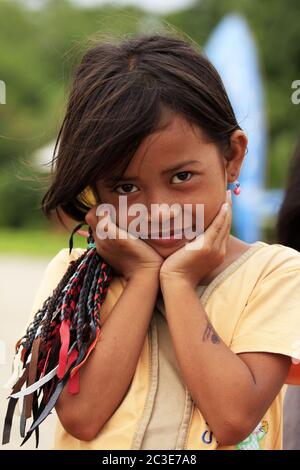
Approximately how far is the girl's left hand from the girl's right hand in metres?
0.04

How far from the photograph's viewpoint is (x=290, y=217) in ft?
12.1

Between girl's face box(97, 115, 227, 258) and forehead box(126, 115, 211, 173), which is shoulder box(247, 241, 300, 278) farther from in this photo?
forehead box(126, 115, 211, 173)

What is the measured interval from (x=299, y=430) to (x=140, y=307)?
5.02ft

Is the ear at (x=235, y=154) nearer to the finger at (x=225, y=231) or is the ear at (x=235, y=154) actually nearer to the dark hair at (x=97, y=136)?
the dark hair at (x=97, y=136)

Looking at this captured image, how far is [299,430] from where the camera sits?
3.31 meters

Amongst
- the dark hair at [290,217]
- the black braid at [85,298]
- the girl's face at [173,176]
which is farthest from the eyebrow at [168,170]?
the dark hair at [290,217]

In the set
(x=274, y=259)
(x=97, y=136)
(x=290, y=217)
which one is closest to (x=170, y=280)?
(x=274, y=259)

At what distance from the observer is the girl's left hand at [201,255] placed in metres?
2.08

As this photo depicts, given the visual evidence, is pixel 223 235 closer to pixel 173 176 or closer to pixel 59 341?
pixel 173 176

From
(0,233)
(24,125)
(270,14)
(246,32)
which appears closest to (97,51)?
(246,32)

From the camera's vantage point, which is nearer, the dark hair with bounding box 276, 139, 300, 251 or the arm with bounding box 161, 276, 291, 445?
the arm with bounding box 161, 276, 291, 445

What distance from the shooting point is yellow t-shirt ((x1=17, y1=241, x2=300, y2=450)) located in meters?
2.05

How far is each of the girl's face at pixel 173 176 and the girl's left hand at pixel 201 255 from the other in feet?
0.10

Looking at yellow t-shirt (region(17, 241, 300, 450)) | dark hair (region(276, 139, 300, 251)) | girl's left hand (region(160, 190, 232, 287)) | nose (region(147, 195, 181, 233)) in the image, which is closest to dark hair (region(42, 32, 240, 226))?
nose (region(147, 195, 181, 233))
